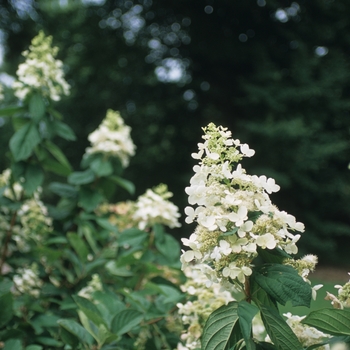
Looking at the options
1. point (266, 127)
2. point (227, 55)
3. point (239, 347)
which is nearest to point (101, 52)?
point (227, 55)

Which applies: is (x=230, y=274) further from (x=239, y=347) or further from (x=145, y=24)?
(x=145, y=24)

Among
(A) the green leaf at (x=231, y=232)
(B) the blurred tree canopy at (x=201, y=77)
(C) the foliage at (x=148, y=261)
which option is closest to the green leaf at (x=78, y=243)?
(C) the foliage at (x=148, y=261)

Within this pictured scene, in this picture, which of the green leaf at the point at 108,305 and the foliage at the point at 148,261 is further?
the green leaf at the point at 108,305

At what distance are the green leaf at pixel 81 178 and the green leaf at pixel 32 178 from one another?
0.24m

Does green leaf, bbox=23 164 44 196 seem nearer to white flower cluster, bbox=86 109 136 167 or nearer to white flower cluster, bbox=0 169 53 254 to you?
white flower cluster, bbox=0 169 53 254

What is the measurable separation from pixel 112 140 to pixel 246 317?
71.0 inches

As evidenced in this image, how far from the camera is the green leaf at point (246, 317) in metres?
0.74

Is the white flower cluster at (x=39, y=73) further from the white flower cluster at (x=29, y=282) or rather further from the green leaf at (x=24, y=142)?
the white flower cluster at (x=29, y=282)

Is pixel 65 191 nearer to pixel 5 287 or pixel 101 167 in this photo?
pixel 101 167

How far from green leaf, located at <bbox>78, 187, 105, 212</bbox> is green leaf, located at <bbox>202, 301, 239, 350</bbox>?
4.51 feet

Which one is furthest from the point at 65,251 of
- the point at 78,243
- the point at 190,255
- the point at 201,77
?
the point at 201,77

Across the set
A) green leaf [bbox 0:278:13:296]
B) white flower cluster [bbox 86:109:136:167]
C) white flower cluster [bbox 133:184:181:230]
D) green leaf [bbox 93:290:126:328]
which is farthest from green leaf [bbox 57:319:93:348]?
white flower cluster [bbox 86:109:136:167]

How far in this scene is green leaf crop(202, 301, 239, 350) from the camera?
32.1 inches

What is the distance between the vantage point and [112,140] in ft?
8.04
